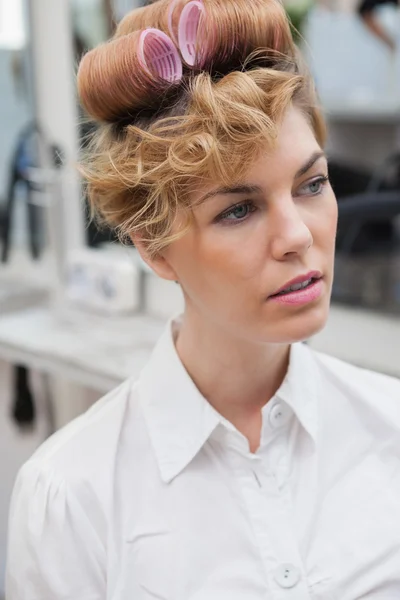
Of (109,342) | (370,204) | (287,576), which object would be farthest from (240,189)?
(109,342)

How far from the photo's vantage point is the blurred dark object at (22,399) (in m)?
1.81

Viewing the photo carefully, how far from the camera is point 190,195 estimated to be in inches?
27.2

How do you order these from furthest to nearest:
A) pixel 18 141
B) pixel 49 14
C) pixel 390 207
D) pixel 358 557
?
pixel 18 141 < pixel 49 14 < pixel 390 207 < pixel 358 557

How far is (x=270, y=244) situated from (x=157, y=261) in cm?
15

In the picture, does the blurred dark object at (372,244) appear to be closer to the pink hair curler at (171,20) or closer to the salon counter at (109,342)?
the salon counter at (109,342)

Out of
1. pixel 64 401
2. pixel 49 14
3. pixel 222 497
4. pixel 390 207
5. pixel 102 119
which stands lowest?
pixel 64 401

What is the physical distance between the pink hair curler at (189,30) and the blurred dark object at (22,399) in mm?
1278

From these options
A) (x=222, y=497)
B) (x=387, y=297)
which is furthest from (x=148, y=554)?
(x=387, y=297)

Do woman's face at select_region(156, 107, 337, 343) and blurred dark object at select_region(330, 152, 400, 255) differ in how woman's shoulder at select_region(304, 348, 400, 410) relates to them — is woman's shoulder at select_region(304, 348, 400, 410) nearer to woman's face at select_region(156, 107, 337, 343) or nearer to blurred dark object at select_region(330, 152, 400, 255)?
woman's face at select_region(156, 107, 337, 343)

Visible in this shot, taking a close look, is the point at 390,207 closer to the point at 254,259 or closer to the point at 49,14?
the point at 254,259

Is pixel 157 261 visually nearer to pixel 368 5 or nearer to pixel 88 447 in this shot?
pixel 88 447

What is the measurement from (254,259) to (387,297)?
762mm

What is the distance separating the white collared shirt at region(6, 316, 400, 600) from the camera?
2.44ft

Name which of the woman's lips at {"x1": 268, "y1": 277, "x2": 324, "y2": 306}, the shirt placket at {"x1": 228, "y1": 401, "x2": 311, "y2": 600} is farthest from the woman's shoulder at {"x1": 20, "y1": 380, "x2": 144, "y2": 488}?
the woman's lips at {"x1": 268, "y1": 277, "x2": 324, "y2": 306}
